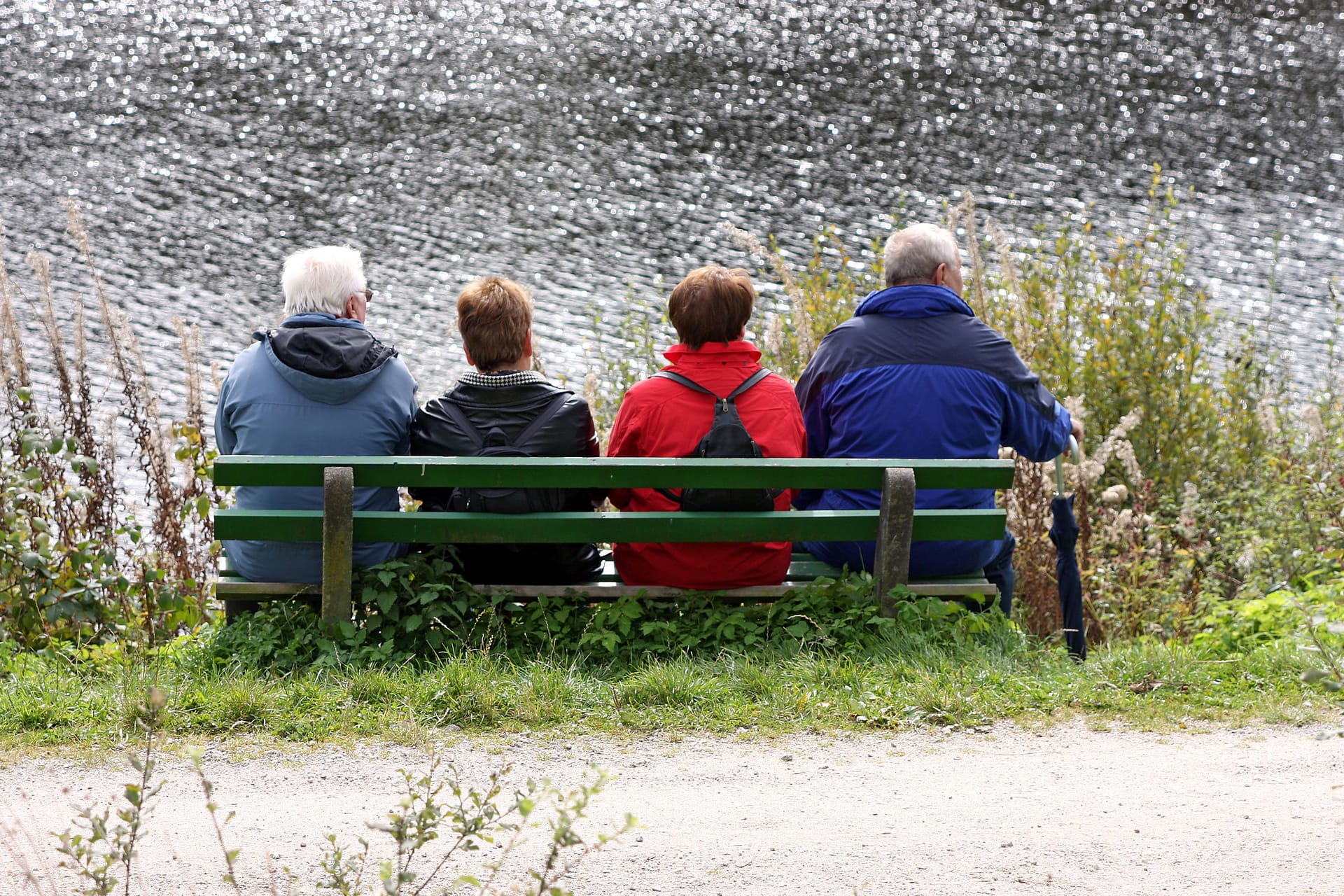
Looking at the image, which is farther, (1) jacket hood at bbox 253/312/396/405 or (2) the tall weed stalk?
(2) the tall weed stalk

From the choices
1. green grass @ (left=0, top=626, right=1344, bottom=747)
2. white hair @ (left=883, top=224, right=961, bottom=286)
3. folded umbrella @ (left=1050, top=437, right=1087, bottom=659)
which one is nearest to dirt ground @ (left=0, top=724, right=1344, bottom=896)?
green grass @ (left=0, top=626, right=1344, bottom=747)

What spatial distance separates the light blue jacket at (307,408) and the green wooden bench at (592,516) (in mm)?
105

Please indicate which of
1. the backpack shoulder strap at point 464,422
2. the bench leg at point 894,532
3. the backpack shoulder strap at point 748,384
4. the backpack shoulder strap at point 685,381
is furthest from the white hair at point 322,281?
the bench leg at point 894,532

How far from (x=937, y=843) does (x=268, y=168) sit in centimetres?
1921

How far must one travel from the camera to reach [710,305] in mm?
4586

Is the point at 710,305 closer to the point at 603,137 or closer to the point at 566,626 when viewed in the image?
the point at 566,626

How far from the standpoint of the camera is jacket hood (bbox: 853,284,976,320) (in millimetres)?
4820

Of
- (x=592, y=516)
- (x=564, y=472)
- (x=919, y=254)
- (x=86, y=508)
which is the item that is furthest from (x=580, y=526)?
(x=86, y=508)

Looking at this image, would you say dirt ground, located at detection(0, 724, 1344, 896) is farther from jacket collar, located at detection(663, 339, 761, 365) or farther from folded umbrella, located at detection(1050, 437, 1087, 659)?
jacket collar, located at detection(663, 339, 761, 365)

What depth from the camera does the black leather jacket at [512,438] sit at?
4531 mm

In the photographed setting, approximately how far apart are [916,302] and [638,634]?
1438mm

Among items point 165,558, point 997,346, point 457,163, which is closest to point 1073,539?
point 997,346

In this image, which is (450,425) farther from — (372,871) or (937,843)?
(937,843)

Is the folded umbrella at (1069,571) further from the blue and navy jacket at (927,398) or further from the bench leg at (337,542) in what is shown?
the bench leg at (337,542)
